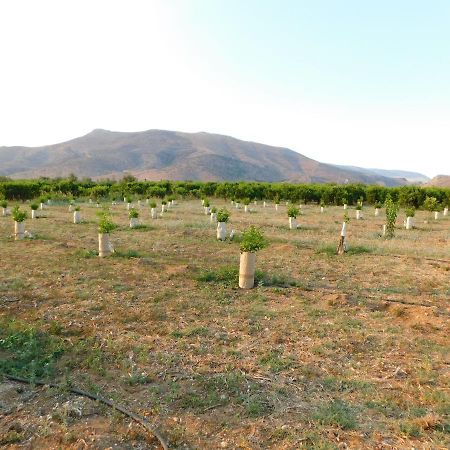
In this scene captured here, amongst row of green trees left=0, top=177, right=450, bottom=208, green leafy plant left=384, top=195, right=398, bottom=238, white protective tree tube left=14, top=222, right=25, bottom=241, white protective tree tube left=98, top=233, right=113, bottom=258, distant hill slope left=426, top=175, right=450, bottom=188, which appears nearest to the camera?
white protective tree tube left=98, top=233, right=113, bottom=258

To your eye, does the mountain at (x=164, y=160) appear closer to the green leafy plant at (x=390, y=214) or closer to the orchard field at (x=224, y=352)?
the green leafy plant at (x=390, y=214)

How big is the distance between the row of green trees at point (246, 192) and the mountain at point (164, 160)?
6095 cm

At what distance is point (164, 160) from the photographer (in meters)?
132

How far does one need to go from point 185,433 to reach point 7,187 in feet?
116

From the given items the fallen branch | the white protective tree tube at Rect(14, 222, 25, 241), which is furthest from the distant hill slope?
the fallen branch

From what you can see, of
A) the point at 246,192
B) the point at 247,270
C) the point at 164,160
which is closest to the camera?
the point at 247,270

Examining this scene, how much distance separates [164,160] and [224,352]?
130510 millimetres

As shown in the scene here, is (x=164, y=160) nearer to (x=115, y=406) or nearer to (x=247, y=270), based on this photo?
(x=247, y=270)

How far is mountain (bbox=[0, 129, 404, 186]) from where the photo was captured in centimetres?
10912

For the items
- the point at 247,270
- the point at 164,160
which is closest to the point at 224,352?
the point at 247,270

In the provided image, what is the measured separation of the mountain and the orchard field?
94.9 m

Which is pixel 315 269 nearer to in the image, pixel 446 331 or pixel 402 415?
pixel 446 331

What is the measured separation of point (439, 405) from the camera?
428 cm

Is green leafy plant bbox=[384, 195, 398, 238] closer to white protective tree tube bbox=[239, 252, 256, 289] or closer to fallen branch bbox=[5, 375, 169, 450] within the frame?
white protective tree tube bbox=[239, 252, 256, 289]
